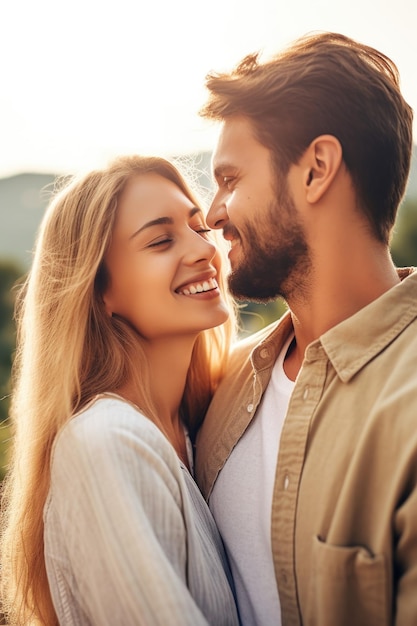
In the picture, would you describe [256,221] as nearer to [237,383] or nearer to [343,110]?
[343,110]

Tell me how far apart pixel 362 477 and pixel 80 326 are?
102 cm

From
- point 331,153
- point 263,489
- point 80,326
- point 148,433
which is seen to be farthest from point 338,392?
point 80,326

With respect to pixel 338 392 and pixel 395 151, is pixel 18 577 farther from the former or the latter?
pixel 395 151

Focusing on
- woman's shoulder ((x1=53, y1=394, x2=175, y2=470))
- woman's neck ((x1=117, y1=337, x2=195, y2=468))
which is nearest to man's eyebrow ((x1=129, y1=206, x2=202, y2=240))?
woman's neck ((x1=117, y1=337, x2=195, y2=468))

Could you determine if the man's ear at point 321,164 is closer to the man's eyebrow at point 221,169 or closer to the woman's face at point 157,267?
the man's eyebrow at point 221,169

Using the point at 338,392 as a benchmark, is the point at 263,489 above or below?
below

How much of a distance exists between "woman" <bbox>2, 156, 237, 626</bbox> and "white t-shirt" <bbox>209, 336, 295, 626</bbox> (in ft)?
0.22

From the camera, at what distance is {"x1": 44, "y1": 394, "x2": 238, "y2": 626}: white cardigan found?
1633mm

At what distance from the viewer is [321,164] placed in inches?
81.8

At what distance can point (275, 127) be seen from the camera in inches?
85.5

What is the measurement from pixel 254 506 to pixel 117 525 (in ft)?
1.58

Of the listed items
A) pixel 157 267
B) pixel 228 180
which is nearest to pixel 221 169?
pixel 228 180

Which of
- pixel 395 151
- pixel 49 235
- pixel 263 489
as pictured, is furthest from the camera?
pixel 49 235

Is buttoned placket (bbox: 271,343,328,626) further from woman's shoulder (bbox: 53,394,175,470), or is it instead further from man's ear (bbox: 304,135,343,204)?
man's ear (bbox: 304,135,343,204)
